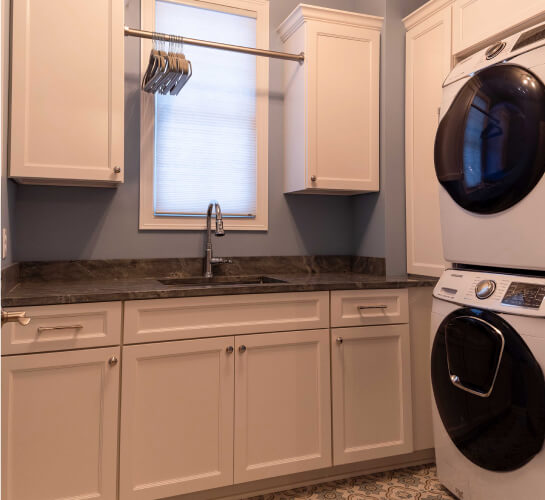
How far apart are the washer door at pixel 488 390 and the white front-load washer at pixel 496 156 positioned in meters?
0.25

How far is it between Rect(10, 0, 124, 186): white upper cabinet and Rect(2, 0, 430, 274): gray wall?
0.71 feet

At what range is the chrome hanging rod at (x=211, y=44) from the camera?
2.20m

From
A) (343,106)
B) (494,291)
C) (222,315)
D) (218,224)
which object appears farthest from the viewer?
(343,106)

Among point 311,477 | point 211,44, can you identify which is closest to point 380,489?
point 311,477

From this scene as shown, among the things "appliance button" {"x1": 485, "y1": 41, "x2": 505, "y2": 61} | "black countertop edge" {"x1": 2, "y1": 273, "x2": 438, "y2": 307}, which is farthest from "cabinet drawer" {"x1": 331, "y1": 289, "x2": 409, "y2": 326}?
"appliance button" {"x1": 485, "y1": 41, "x2": 505, "y2": 61}

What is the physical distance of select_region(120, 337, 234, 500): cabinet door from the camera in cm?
180

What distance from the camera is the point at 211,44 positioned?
7.80ft

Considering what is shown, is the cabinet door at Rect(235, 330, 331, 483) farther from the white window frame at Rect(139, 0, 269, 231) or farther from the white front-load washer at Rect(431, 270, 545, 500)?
the white window frame at Rect(139, 0, 269, 231)

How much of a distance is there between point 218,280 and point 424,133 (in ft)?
4.19

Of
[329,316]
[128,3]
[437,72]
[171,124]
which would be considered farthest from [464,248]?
[128,3]

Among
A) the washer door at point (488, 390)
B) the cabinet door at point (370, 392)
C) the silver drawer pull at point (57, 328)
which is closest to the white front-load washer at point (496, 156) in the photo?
the washer door at point (488, 390)

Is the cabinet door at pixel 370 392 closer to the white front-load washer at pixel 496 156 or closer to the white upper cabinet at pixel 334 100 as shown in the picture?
the white front-load washer at pixel 496 156

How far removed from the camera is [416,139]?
248cm

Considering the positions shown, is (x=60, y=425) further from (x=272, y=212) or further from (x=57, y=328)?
(x=272, y=212)
